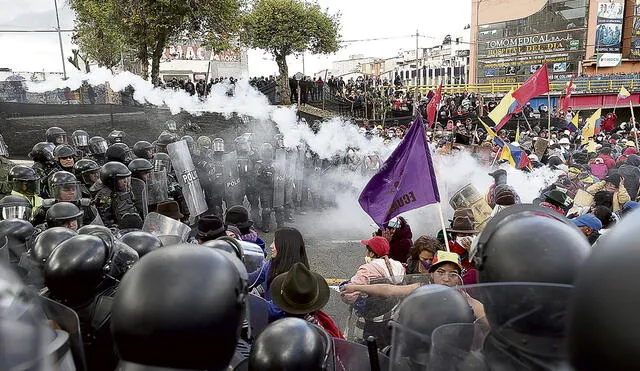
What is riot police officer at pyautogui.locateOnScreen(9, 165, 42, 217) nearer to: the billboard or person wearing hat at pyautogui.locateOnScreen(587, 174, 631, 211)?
person wearing hat at pyautogui.locateOnScreen(587, 174, 631, 211)

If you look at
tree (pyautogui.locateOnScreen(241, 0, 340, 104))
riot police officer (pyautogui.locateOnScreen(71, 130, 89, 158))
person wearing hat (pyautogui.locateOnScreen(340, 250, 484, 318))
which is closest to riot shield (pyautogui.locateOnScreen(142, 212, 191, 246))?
person wearing hat (pyautogui.locateOnScreen(340, 250, 484, 318))

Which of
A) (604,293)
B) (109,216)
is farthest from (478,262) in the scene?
(109,216)

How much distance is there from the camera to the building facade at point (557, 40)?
37844 millimetres

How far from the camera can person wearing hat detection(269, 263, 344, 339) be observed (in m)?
3.03

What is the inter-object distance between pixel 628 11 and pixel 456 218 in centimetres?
4202

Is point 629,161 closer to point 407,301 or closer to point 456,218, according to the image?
point 456,218

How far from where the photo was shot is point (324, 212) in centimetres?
1266

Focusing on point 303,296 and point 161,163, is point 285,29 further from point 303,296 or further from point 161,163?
point 303,296

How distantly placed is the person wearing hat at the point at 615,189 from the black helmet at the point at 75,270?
624 centimetres

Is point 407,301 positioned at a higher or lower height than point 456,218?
higher

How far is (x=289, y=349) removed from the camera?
204 cm

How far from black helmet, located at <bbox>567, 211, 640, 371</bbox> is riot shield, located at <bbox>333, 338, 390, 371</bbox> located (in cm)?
148

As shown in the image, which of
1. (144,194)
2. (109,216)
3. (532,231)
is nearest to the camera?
(532,231)

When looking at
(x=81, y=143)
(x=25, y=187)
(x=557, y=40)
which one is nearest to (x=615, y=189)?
(x=25, y=187)
